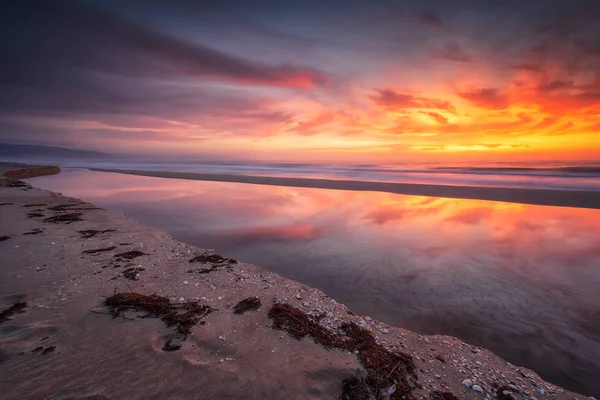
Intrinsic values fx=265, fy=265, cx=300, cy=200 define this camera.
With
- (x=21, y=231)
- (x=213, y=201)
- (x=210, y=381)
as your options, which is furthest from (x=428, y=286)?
(x=213, y=201)

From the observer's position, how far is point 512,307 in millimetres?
5406

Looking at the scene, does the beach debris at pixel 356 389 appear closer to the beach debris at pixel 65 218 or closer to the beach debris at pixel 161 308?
the beach debris at pixel 161 308

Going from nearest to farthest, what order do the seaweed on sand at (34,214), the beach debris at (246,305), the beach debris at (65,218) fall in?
the beach debris at (246,305) < the beach debris at (65,218) < the seaweed on sand at (34,214)

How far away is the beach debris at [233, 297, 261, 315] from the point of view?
14.7 ft

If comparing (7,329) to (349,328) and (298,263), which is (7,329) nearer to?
(349,328)

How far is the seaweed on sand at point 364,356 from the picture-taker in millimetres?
3074

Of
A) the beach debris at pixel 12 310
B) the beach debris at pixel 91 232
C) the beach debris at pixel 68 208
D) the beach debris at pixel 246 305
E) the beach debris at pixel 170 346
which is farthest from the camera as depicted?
the beach debris at pixel 68 208

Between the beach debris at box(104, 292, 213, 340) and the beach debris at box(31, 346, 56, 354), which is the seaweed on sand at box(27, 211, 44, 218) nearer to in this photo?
the beach debris at box(104, 292, 213, 340)

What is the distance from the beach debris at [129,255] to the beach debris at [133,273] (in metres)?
0.79

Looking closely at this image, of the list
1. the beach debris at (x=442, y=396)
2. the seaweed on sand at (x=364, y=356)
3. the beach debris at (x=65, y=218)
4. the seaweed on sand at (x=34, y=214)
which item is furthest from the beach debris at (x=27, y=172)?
the beach debris at (x=442, y=396)

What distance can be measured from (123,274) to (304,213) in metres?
8.69

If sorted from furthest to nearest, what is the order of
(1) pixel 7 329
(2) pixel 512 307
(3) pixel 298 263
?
(3) pixel 298 263
(2) pixel 512 307
(1) pixel 7 329

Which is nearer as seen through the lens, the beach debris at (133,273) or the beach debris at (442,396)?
the beach debris at (442,396)

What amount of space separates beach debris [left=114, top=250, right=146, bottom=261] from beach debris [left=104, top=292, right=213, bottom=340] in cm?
220
